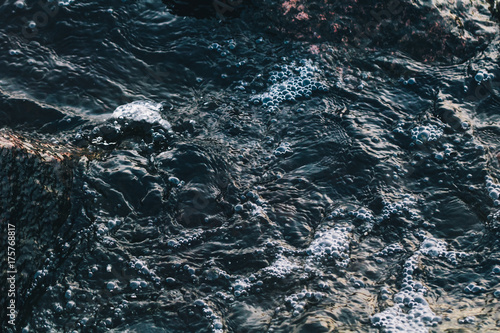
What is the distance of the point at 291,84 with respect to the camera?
3904 mm

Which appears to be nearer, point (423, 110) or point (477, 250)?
point (477, 250)

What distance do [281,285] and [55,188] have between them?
145 cm

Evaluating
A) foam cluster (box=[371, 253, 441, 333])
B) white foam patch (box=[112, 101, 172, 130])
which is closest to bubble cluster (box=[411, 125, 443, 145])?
foam cluster (box=[371, 253, 441, 333])

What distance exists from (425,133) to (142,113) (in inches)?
83.6

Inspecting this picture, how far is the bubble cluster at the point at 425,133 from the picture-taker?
3.50 meters

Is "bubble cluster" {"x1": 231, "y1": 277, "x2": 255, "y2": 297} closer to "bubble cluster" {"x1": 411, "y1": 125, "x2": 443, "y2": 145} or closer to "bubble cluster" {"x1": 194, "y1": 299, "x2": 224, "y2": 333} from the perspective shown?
"bubble cluster" {"x1": 194, "y1": 299, "x2": 224, "y2": 333}

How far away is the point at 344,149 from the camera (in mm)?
3463

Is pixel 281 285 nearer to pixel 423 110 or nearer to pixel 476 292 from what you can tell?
pixel 476 292

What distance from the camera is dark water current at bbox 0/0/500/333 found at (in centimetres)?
259

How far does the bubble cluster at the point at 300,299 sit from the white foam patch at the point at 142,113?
5.31 ft

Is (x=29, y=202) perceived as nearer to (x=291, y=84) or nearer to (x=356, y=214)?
→ (x=356, y=214)

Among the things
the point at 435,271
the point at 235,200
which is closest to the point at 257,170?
the point at 235,200

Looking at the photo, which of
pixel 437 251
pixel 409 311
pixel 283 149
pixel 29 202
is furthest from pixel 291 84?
pixel 29 202

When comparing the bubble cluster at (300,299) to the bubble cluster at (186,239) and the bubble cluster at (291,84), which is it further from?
the bubble cluster at (291,84)
